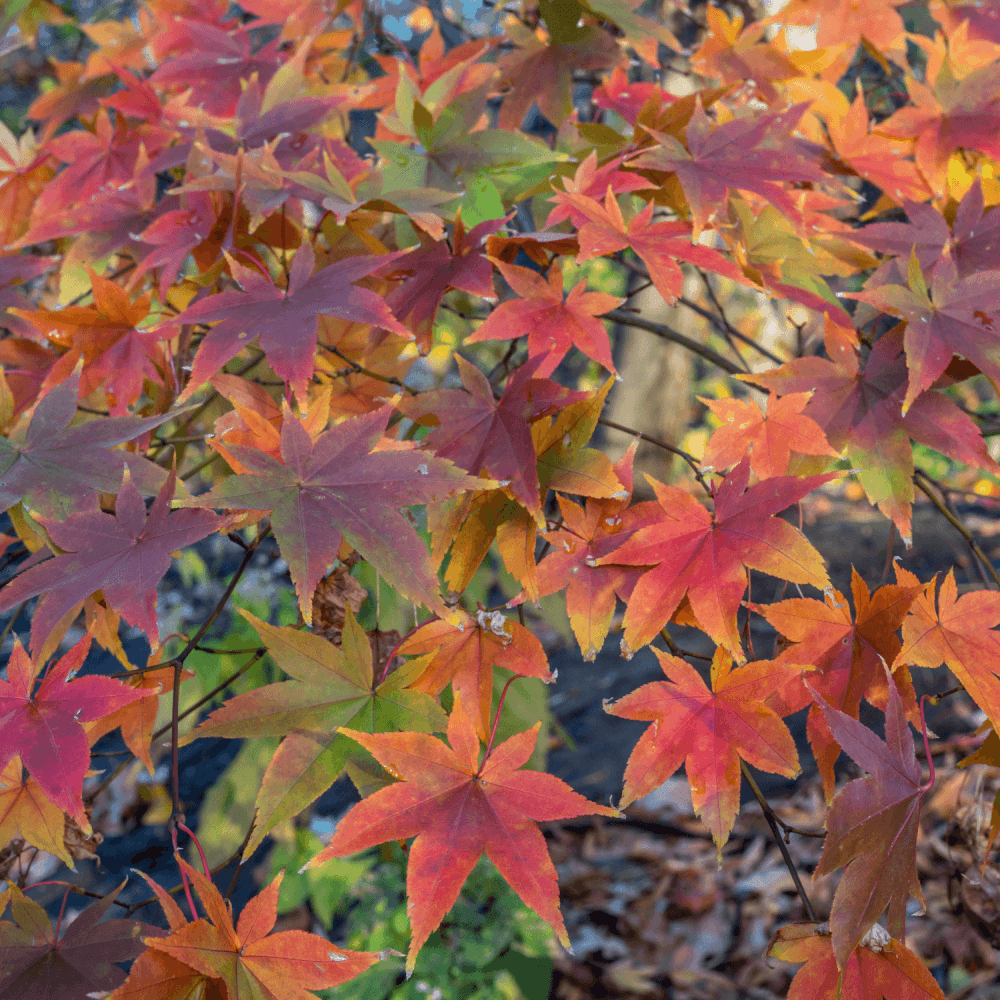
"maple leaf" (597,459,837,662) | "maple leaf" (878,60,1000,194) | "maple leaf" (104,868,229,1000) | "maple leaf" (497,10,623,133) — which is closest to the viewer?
"maple leaf" (104,868,229,1000)

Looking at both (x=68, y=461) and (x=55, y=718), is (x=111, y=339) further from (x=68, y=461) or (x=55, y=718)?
(x=55, y=718)

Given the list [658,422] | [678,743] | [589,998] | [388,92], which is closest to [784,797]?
[589,998]

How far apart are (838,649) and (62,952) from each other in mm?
739

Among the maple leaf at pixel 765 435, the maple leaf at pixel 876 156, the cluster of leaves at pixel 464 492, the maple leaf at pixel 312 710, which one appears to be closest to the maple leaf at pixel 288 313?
the cluster of leaves at pixel 464 492

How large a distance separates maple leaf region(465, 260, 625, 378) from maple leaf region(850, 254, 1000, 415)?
0.25 m

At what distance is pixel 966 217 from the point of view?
827 millimetres

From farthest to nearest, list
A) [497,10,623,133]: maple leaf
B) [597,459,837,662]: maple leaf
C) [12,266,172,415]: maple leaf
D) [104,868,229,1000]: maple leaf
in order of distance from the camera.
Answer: [497,10,623,133]: maple leaf → [12,266,172,415]: maple leaf → [597,459,837,662]: maple leaf → [104,868,229,1000]: maple leaf

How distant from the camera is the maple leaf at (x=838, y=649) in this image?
62cm

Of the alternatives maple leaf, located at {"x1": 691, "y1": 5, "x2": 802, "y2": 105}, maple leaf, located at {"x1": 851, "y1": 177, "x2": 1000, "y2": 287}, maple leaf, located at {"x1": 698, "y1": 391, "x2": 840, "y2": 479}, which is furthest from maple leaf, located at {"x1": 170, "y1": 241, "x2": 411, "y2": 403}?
maple leaf, located at {"x1": 691, "y1": 5, "x2": 802, "y2": 105}

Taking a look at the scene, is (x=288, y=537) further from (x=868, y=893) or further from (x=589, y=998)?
(x=589, y=998)

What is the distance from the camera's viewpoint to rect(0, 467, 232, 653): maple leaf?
0.56 m

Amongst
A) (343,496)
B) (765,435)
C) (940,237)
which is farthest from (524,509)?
(940,237)

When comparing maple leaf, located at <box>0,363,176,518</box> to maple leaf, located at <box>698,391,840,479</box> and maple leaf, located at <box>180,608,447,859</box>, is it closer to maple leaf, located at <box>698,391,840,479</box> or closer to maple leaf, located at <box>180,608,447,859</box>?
maple leaf, located at <box>180,608,447,859</box>

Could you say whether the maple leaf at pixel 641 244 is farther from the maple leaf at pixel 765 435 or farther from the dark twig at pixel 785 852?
the dark twig at pixel 785 852
